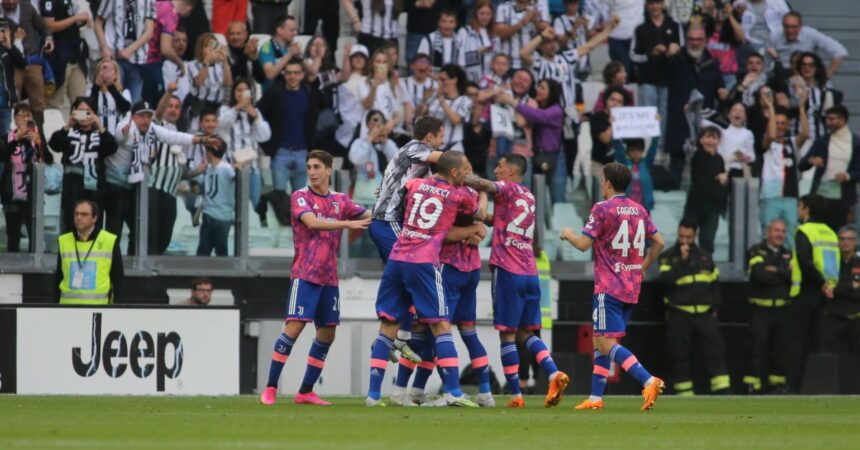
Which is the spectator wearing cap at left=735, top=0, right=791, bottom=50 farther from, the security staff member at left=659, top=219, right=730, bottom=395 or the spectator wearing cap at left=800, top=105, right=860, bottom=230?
the security staff member at left=659, top=219, right=730, bottom=395

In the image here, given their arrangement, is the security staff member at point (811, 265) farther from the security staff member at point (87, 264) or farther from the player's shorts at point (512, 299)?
the security staff member at point (87, 264)

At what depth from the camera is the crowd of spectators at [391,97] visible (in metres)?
19.4

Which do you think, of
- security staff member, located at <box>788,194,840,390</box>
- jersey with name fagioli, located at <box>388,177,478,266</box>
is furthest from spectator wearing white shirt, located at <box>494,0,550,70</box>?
jersey with name fagioli, located at <box>388,177,478,266</box>

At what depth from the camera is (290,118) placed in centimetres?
2073

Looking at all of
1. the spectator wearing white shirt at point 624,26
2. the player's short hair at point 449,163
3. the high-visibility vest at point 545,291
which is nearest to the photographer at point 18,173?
the high-visibility vest at point 545,291

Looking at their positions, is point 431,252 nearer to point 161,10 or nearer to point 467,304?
point 467,304

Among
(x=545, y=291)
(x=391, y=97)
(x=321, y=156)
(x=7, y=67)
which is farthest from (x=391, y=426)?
(x=391, y=97)

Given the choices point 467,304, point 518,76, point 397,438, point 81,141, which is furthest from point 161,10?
point 397,438

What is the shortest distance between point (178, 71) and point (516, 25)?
494 centimetres

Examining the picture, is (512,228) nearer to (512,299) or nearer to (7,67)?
(512,299)

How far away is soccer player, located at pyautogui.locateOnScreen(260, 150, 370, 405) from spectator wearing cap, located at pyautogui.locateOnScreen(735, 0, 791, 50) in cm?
1233

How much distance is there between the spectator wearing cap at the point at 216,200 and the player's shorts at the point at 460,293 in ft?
17.8

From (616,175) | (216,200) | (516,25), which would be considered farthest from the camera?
(516,25)

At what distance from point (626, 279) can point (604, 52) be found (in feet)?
38.2
